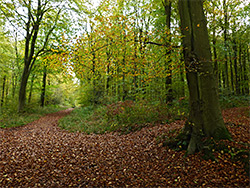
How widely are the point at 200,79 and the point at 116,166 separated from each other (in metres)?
3.29

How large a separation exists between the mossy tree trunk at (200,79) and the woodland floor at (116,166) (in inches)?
23.1

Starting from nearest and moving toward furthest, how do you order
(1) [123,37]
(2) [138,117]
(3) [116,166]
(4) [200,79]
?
(4) [200,79]
(3) [116,166]
(1) [123,37]
(2) [138,117]

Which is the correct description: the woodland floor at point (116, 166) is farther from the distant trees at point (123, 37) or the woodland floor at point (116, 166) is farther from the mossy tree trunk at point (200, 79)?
the distant trees at point (123, 37)

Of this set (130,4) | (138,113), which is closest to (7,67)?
(130,4)

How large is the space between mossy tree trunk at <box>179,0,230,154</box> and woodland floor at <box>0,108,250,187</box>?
23.1 inches

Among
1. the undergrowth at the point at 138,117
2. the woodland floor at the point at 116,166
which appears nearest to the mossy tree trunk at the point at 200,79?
the woodland floor at the point at 116,166

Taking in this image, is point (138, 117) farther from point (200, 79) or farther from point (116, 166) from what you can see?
point (200, 79)

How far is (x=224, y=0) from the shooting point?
13.1 meters

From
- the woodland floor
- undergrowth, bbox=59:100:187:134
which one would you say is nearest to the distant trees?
undergrowth, bbox=59:100:187:134

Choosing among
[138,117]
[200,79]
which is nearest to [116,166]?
[200,79]

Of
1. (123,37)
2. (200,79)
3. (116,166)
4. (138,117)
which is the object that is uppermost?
(123,37)

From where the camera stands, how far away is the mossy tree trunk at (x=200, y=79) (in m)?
4.03

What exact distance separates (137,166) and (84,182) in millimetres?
1411

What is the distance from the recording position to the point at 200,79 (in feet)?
13.3
